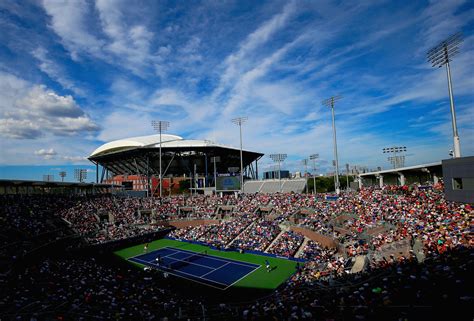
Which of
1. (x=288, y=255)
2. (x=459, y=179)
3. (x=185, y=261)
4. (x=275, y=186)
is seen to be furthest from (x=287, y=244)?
(x=275, y=186)

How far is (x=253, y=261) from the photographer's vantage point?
2767 cm

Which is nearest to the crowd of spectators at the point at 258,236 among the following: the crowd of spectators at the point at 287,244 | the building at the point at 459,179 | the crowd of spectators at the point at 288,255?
the crowd of spectators at the point at 288,255

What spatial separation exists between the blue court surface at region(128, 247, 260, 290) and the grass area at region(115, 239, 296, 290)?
2.95ft

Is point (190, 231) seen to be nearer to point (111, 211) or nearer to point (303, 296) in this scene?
point (111, 211)

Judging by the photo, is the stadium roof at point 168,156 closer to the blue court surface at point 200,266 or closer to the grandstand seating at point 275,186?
the grandstand seating at point 275,186

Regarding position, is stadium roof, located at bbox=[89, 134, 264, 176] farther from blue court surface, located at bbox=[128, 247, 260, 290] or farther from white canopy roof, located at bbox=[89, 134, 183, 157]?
blue court surface, located at bbox=[128, 247, 260, 290]

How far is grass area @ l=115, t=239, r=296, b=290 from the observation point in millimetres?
22109

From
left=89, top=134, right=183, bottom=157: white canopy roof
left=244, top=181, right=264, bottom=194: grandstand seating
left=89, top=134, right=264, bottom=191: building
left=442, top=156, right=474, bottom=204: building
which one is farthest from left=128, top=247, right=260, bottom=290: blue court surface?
left=89, top=134, right=183, bottom=157: white canopy roof

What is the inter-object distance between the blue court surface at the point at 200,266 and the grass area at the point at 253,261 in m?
0.90

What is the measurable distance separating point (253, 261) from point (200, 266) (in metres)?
5.37

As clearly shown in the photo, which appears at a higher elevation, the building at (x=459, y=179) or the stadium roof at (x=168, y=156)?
the stadium roof at (x=168, y=156)

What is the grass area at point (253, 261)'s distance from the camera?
2211 cm

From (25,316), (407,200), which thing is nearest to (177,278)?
(25,316)

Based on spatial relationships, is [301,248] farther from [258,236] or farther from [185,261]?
[185,261]
